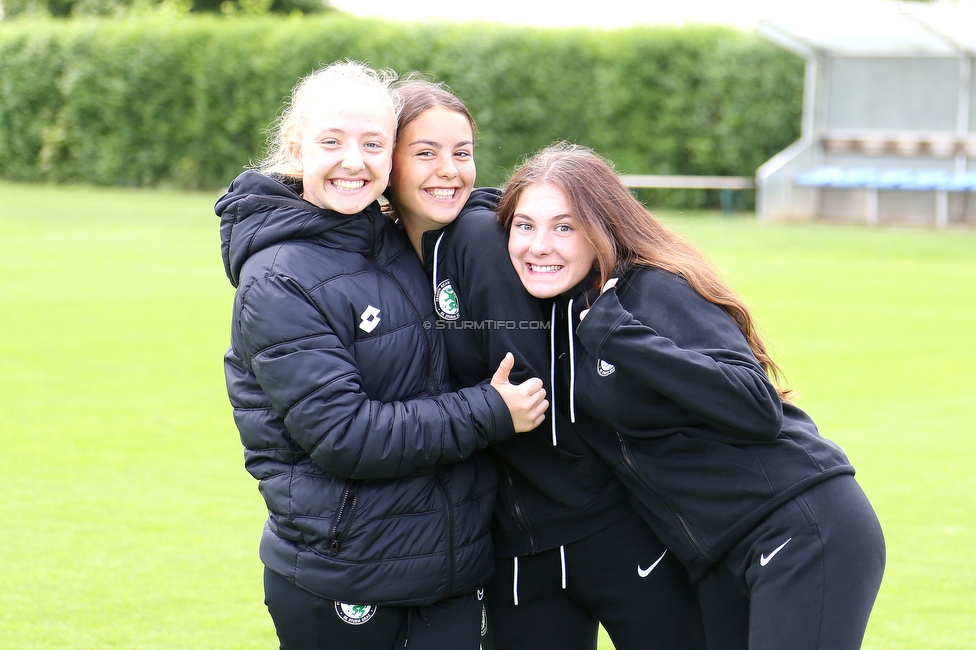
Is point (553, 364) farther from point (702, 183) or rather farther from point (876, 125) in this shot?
point (702, 183)

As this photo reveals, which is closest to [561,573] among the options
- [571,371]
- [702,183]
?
[571,371]

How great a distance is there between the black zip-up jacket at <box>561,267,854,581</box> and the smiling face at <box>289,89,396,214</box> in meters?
0.68

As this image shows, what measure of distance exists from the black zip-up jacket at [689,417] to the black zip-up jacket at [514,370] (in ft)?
0.36

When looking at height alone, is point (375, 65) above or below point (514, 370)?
above

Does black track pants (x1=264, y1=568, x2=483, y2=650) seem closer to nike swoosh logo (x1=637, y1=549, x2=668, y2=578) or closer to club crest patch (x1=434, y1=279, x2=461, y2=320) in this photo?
nike swoosh logo (x1=637, y1=549, x2=668, y2=578)

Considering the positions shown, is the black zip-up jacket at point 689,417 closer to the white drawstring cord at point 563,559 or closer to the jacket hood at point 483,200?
the white drawstring cord at point 563,559

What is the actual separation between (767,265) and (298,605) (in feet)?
47.3

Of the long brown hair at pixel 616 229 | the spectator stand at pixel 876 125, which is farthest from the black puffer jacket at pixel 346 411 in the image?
the spectator stand at pixel 876 125

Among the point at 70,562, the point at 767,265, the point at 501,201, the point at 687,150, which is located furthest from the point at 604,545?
the point at 687,150

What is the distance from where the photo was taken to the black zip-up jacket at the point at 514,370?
9.98 feet

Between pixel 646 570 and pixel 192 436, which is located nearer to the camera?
pixel 646 570

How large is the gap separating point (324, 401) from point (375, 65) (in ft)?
82.0

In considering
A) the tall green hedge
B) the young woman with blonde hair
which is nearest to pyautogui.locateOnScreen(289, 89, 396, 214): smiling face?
the young woman with blonde hair

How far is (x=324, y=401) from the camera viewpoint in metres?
2.70
